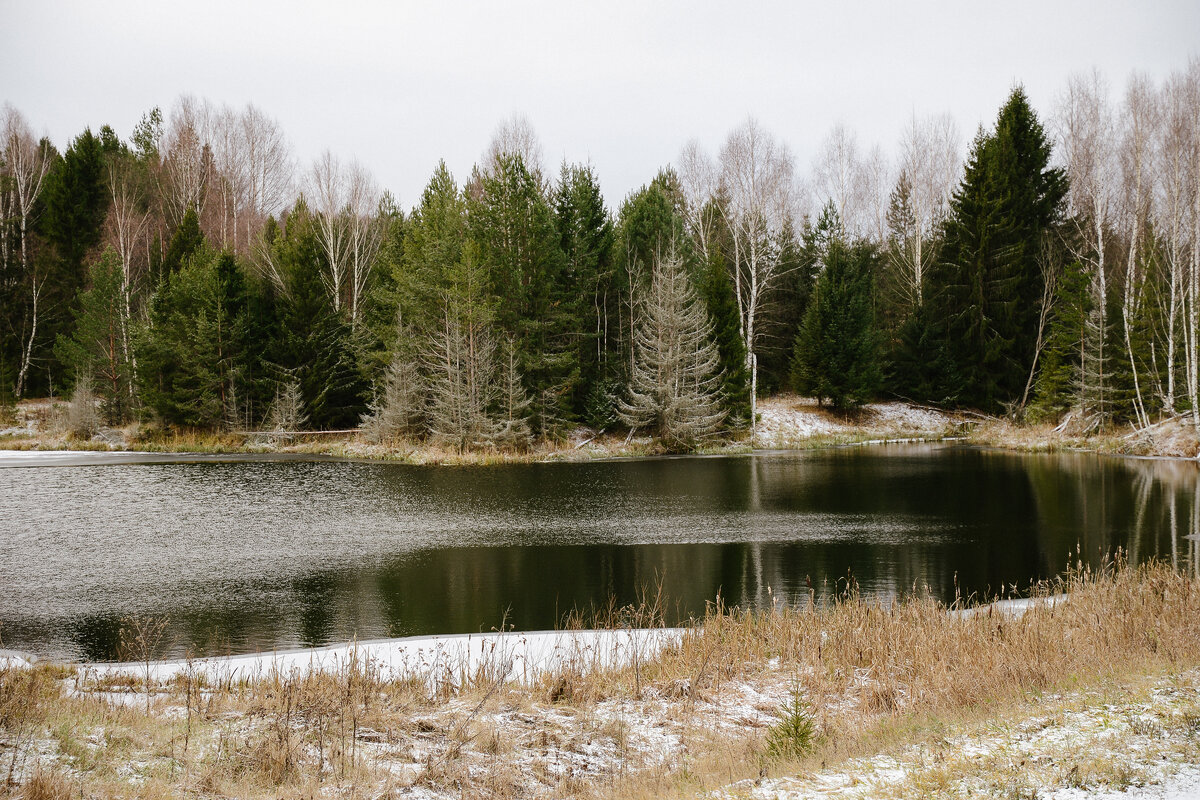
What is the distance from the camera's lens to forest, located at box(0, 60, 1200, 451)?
34.3 meters

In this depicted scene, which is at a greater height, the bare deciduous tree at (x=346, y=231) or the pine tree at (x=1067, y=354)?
the bare deciduous tree at (x=346, y=231)

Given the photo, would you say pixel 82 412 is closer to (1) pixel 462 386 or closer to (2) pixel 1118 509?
(1) pixel 462 386

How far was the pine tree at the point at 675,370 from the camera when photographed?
1444 inches

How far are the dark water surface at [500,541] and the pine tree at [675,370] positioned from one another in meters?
7.90

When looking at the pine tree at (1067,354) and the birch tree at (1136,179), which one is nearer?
the birch tree at (1136,179)

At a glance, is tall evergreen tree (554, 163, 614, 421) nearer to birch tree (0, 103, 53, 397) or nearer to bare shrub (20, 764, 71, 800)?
birch tree (0, 103, 53, 397)

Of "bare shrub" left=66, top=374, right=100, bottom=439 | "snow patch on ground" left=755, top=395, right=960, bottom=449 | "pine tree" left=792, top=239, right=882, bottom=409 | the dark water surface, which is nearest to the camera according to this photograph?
the dark water surface

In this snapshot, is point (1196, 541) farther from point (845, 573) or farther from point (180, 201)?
point (180, 201)

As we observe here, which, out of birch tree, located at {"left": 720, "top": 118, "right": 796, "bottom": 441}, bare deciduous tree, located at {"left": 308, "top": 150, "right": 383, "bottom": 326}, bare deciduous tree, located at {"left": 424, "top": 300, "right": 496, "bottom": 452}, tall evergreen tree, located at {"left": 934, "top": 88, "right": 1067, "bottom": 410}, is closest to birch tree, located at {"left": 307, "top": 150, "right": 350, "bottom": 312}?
bare deciduous tree, located at {"left": 308, "top": 150, "right": 383, "bottom": 326}

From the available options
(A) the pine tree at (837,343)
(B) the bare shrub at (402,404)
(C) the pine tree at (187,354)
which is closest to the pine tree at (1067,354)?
(A) the pine tree at (837,343)

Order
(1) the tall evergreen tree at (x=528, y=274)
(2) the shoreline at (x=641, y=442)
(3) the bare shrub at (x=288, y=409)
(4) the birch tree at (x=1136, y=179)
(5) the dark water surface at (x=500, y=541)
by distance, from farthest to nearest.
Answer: (3) the bare shrub at (x=288, y=409), (1) the tall evergreen tree at (x=528, y=274), (2) the shoreline at (x=641, y=442), (4) the birch tree at (x=1136, y=179), (5) the dark water surface at (x=500, y=541)

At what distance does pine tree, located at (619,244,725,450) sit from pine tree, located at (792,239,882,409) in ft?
26.1

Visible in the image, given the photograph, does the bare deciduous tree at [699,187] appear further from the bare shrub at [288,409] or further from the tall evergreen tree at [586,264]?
the bare shrub at [288,409]

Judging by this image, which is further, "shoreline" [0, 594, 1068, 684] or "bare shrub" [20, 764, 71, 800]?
"shoreline" [0, 594, 1068, 684]
